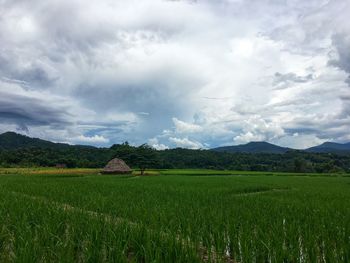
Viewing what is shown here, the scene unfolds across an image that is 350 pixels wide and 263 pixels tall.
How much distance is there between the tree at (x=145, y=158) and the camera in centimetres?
5334

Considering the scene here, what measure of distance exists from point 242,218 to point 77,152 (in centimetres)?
7625

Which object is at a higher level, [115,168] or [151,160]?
[151,160]

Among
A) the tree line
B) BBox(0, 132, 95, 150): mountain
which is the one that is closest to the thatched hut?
the tree line

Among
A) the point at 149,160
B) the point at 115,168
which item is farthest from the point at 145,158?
the point at 115,168

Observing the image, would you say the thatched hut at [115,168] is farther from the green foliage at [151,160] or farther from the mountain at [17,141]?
the mountain at [17,141]

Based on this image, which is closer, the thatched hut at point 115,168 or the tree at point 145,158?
the thatched hut at point 115,168

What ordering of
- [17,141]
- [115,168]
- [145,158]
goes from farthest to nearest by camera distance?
[17,141], [145,158], [115,168]

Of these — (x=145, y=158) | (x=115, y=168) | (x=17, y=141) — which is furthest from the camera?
(x=17, y=141)

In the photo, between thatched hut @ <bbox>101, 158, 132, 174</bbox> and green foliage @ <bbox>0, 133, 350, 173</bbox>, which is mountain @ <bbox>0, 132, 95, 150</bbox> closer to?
green foliage @ <bbox>0, 133, 350, 173</bbox>

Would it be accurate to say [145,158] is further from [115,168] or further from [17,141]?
[17,141]

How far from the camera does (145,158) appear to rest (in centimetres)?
5378

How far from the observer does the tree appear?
2100 inches

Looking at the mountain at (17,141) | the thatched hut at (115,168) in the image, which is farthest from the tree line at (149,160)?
the mountain at (17,141)

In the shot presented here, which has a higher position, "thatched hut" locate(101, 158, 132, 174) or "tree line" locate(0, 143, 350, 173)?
"tree line" locate(0, 143, 350, 173)
